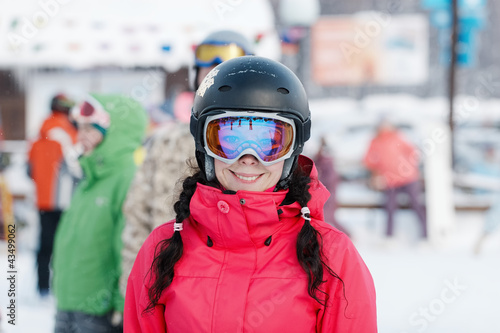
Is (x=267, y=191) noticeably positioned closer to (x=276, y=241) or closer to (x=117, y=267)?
(x=276, y=241)

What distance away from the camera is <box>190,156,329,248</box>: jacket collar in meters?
1.60

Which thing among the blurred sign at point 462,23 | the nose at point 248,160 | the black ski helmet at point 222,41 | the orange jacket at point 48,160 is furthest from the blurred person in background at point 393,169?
the nose at point 248,160

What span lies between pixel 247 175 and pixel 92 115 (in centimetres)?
193

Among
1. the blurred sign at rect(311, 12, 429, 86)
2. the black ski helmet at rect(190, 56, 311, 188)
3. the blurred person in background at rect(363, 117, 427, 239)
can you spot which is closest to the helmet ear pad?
the black ski helmet at rect(190, 56, 311, 188)

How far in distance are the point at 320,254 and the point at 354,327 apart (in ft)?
0.70

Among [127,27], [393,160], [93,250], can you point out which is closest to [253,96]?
[93,250]

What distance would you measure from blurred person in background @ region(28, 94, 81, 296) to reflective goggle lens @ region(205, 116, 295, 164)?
4706 mm

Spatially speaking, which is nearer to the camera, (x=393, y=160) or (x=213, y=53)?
(x=213, y=53)

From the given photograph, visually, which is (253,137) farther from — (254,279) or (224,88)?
(254,279)

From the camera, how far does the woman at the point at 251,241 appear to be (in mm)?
1575

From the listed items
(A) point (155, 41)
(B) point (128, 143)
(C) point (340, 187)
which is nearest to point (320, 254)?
(B) point (128, 143)

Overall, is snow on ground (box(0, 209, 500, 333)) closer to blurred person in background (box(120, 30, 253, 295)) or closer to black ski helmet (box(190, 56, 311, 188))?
blurred person in background (box(120, 30, 253, 295))

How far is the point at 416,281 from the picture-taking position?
6.92 m

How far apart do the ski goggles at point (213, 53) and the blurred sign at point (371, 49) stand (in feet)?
48.3
